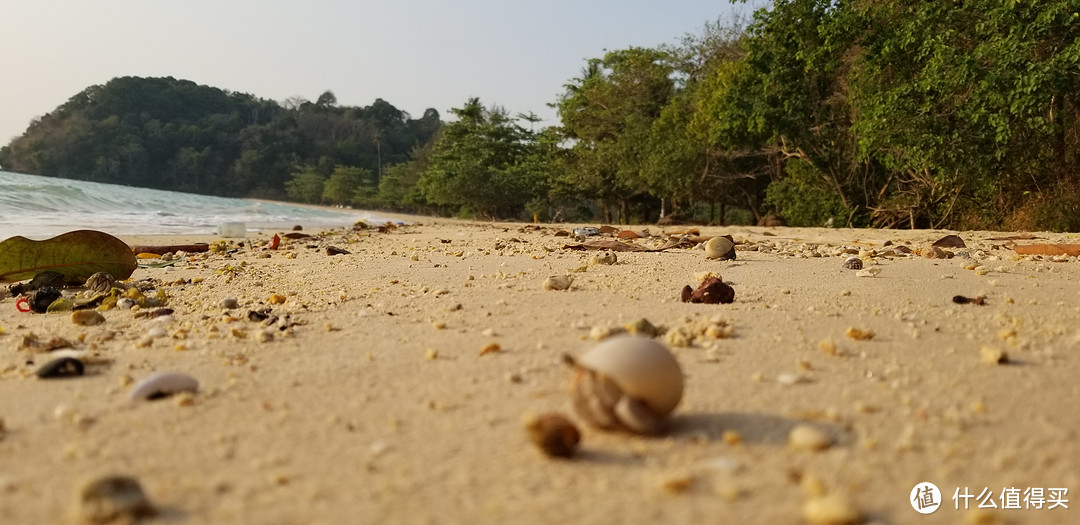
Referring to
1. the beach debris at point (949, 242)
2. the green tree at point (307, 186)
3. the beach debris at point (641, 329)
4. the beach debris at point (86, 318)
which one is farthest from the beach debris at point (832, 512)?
the green tree at point (307, 186)

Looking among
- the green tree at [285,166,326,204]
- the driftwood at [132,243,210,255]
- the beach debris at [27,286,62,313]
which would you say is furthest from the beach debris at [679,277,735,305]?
the green tree at [285,166,326,204]

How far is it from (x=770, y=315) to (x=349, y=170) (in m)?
70.3

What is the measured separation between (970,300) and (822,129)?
13473 millimetres

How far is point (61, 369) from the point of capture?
76.5 inches

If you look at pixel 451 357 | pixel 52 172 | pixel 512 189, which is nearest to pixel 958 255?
pixel 451 357

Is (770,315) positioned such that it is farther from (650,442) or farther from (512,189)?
(512,189)

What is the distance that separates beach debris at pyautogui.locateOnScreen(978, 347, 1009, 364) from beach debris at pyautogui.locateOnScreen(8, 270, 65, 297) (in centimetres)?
442

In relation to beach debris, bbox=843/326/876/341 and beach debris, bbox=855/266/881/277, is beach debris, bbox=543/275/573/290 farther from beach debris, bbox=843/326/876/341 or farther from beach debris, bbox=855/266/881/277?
beach debris, bbox=855/266/881/277

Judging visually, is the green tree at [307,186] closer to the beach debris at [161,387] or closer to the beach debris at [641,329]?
the beach debris at [641,329]

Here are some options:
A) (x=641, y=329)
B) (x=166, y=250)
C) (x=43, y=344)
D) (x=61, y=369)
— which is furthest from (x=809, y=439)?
(x=166, y=250)

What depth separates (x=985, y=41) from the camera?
10.1 meters

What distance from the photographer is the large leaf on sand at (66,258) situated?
4.01 metres

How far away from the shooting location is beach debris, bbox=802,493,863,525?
103 centimetres

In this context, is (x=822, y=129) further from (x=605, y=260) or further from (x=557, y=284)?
(x=557, y=284)
